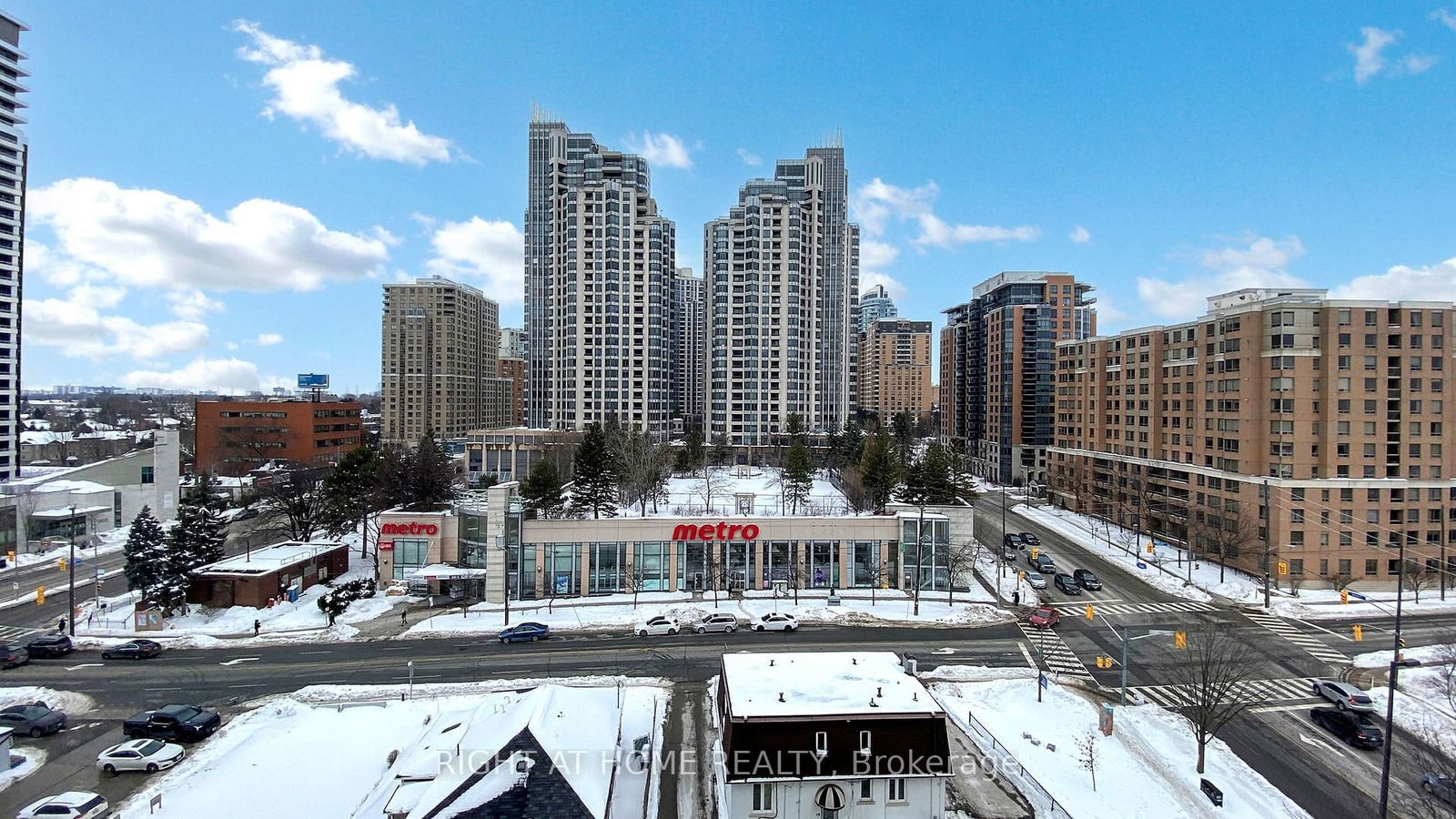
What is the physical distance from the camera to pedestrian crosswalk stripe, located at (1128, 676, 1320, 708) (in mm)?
26064

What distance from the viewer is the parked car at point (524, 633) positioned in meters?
32.6

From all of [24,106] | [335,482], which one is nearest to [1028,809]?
[335,482]

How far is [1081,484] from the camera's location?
68.1 metres

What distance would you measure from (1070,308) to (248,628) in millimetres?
97429

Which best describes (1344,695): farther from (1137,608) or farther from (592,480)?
(592,480)

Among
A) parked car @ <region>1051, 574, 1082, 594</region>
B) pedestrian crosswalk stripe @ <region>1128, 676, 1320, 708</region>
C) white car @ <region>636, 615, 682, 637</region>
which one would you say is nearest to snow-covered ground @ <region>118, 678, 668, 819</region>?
white car @ <region>636, 615, 682, 637</region>

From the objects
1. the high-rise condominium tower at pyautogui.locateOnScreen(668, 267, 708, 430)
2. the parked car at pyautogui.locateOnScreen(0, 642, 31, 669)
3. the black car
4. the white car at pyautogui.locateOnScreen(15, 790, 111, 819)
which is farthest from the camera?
the high-rise condominium tower at pyautogui.locateOnScreen(668, 267, 708, 430)

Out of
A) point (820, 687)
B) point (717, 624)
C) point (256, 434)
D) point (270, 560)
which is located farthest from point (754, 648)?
point (256, 434)

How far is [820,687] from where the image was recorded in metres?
18.5

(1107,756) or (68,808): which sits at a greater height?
(68,808)

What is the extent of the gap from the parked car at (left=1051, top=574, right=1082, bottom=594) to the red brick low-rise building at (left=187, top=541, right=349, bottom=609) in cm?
4956

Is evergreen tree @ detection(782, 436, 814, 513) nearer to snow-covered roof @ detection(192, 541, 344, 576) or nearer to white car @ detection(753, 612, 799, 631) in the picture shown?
white car @ detection(753, 612, 799, 631)

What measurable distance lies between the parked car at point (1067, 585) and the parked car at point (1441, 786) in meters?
21.0

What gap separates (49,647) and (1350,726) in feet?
186
